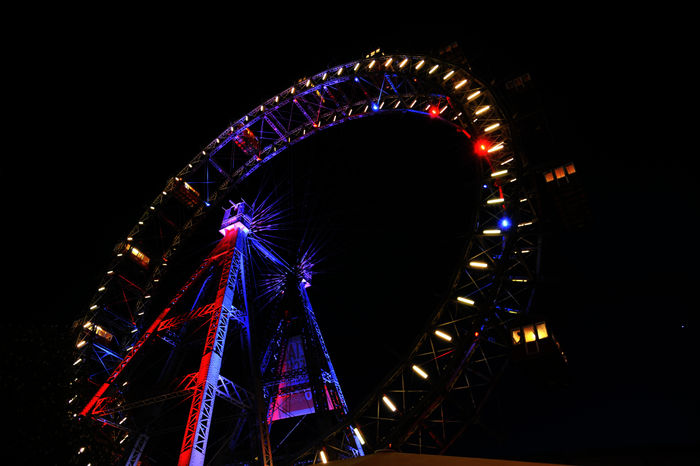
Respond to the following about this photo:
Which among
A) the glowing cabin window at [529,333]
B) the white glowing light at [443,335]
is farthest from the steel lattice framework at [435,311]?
the glowing cabin window at [529,333]

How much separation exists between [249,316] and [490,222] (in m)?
10.0

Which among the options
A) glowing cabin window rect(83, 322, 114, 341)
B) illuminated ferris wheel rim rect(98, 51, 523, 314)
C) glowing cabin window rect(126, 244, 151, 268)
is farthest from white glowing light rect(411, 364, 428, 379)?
glowing cabin window rect(126, 244, 151, 268)

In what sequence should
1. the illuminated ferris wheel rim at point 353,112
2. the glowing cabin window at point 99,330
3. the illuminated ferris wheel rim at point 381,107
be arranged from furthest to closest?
the glowing cabin window at point 99,330, the illuminated ferris wheel rim at point 381,107, the illuminated ferris wheel rim at point 353,112

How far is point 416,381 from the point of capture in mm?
13523

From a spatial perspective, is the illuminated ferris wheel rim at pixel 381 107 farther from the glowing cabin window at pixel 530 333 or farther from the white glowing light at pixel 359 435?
the white glowing light at pixel 359 435

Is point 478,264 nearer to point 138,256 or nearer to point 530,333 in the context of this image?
point 530,333

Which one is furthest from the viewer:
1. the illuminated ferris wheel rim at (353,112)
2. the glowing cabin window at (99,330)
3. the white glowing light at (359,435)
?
the glowing cabin window at (99,330)

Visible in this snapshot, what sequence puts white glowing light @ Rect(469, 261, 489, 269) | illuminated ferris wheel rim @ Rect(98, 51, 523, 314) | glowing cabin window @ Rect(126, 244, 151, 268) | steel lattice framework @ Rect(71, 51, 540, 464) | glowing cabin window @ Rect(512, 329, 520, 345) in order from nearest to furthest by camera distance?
glowing cabin window @ Rect(512, 329, 520, 345)
steel lattice framework @ Rect(71, 51, 540, 464)
white glowing light @ Rect(469, 261, 489, 269)
illuminated ferris wheel rim @ Rect(98, 51, 523, 314)
glowing cabin window @ Rect(126, 244, 151, 268)

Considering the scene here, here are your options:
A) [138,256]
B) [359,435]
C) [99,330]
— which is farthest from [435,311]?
[138,256]

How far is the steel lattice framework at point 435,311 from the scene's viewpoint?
41.3ft

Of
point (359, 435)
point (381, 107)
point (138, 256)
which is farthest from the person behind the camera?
point (138, 256)

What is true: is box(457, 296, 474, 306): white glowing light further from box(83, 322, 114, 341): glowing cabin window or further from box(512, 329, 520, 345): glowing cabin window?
box(83, 322, 114, 341): glowing cabin window

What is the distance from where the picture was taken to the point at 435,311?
45.6 feet

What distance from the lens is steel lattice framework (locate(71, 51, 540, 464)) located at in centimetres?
1260
